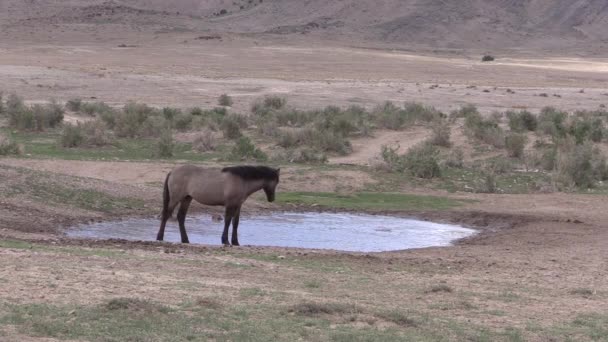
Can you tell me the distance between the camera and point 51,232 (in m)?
16.9

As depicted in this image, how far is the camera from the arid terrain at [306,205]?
10234 mm

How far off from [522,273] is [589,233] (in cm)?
540

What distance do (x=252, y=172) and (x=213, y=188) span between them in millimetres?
763

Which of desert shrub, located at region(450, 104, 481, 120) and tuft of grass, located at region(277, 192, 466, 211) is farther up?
desert shrub, located at region(450, 104, 481, 120)

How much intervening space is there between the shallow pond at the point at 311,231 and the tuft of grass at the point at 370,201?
1025 mm

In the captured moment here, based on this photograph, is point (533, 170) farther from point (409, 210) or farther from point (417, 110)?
point (417, 110)

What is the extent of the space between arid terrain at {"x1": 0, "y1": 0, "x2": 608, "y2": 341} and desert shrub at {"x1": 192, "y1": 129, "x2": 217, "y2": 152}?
0.16 meters

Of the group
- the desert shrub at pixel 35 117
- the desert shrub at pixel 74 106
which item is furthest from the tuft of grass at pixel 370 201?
the desert shrub at pixel 74 106

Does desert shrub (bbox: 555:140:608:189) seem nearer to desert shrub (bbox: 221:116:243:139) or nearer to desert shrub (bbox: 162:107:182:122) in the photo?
desert shrub (bbox: 221:116:243:139)

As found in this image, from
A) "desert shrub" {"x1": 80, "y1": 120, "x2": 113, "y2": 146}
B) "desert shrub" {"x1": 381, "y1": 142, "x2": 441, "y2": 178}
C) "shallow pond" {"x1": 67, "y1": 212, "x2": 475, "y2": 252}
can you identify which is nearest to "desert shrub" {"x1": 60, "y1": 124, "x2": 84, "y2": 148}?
"desert shrub" {"x1": 80, "y1": 120, "x2": 113, "y2": 146}

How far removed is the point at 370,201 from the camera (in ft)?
76.0

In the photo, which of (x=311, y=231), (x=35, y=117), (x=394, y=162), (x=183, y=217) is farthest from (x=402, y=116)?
(x=183, y=217)

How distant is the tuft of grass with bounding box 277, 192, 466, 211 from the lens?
73.5ft

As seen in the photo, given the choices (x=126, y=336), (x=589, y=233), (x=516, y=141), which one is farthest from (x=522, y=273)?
(x=516, y=141)
